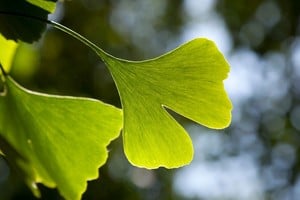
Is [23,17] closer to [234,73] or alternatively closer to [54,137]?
[54,137]

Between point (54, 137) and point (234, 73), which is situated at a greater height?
point (54, 137)

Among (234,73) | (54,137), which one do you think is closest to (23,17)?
(54,137)

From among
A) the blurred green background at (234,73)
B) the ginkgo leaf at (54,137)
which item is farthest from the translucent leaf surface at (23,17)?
the blurred green background at (234,73)

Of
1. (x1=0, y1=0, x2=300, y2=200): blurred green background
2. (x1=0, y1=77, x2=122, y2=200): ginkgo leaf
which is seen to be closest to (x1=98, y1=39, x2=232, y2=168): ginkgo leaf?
(x1=0, y1=77, x2=122, y2=200): ginkgo leaf

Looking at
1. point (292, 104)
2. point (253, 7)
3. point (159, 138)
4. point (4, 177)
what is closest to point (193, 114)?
point (159, 138)

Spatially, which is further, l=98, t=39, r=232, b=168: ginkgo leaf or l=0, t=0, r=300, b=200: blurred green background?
l=0, t=0, r=300, b=200: blurred green background

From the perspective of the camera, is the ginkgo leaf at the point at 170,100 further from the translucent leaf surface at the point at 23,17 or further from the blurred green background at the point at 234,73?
the blurred green background at the point at 234,73

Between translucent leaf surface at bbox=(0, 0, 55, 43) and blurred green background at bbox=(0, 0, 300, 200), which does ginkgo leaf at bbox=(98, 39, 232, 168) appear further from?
blurred green background at bbox=(0, 0, 300, 200)
